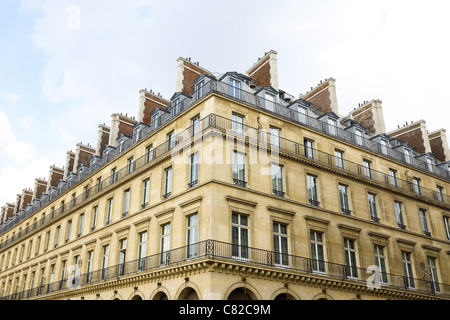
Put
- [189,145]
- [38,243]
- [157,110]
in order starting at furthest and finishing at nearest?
1. [38,243]
2. [157,110]
3. [189,145]

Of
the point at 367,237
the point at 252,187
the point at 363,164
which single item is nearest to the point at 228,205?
the point at 252,187

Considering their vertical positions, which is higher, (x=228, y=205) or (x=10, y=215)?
(x=10, y=215)

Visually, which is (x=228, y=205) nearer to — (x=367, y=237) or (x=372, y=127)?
(x=367, y=237)

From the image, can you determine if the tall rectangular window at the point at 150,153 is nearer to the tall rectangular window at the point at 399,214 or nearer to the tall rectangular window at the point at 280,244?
the tall rectangular window at the point at 280,244

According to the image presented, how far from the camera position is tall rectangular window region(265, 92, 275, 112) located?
2370 centimetres

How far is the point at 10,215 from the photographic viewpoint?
171 ft

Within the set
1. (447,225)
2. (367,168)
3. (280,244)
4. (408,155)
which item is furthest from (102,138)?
(447,225)

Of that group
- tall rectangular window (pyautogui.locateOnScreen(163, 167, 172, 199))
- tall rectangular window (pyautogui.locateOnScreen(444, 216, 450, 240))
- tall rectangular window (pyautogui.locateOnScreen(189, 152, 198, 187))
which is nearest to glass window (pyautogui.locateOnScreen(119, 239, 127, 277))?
tall rectangular window (pyautogui.locateOnScreen(163, 167, 172, 199))

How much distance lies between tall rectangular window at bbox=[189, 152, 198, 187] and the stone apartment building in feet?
0.29

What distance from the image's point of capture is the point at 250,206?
20.0 m

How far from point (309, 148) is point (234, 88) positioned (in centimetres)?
571

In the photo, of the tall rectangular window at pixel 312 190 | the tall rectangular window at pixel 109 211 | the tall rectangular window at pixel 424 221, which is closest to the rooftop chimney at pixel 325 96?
the tall rectangular window at pixel 312 190

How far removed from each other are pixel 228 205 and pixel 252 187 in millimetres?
1916

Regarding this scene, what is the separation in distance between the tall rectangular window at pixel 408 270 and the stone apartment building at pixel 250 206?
0.36 ft
